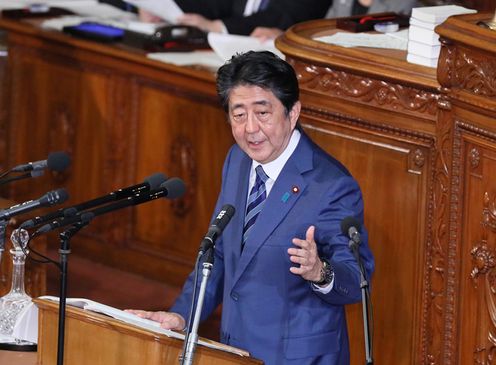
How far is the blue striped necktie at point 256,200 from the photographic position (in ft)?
13.0

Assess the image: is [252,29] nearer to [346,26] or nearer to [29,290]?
[346,26]

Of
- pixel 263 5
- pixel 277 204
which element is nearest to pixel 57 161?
pixel 277 204

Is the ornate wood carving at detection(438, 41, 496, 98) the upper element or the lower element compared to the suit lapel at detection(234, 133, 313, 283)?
upper

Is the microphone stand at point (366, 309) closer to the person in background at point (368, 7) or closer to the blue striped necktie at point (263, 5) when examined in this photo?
the person in background at point (368, 7)

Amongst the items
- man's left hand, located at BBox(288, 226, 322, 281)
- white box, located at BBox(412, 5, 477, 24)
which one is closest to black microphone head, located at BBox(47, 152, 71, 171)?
man's left hand, located at BBox(288, 226, 322, 281)

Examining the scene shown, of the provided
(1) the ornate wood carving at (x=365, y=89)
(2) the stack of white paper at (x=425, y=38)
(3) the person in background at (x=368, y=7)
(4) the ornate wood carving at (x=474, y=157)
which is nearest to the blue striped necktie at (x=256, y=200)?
(4) the ornate wood carving at (x=474, y=157)

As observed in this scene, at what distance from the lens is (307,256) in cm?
350

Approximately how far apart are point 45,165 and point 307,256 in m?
0.94

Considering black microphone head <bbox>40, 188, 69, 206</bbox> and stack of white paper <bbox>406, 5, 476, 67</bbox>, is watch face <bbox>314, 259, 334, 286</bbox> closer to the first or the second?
black microphone head <bbox>40, 188, 69, 206</bbox>

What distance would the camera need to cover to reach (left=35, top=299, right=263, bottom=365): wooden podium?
3586 millimetres

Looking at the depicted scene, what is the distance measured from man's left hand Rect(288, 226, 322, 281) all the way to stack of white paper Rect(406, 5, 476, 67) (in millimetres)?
1338

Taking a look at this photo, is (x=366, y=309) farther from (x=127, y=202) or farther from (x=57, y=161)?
(x=57, y=161)

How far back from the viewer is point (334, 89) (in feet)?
16.1

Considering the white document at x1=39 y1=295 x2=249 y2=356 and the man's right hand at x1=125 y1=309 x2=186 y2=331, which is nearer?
the white document at x1=39 y1=295 x2=249 y2=356
